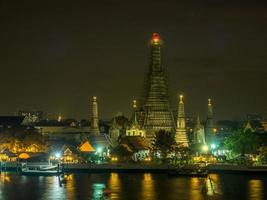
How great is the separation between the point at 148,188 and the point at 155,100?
131 feet

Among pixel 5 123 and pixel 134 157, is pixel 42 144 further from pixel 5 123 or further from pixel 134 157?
pixel 5 123

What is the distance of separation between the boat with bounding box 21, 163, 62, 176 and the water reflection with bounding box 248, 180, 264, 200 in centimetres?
1995

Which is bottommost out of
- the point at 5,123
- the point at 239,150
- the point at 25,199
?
the point at 25,199

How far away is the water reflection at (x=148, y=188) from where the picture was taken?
5800cm

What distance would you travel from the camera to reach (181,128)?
97.6 metres

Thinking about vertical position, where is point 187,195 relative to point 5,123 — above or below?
below

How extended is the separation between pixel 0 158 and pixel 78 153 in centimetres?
879

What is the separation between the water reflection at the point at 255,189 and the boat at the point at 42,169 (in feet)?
65.4

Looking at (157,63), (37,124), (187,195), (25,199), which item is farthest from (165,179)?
(37,124)

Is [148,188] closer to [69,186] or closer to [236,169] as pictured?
[69,186]

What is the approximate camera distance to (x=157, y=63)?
10412 cm

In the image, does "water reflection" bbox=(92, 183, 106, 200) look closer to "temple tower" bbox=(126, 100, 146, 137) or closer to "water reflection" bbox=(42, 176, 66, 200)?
"water reflection" bbox=(42, 176, 66, 200)

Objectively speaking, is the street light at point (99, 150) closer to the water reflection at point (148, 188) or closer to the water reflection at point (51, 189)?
the water reflection at point (148, 188)

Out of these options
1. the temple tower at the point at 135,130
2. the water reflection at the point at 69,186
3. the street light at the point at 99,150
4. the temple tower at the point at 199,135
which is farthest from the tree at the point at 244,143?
the water reflection at the point at 69,186
